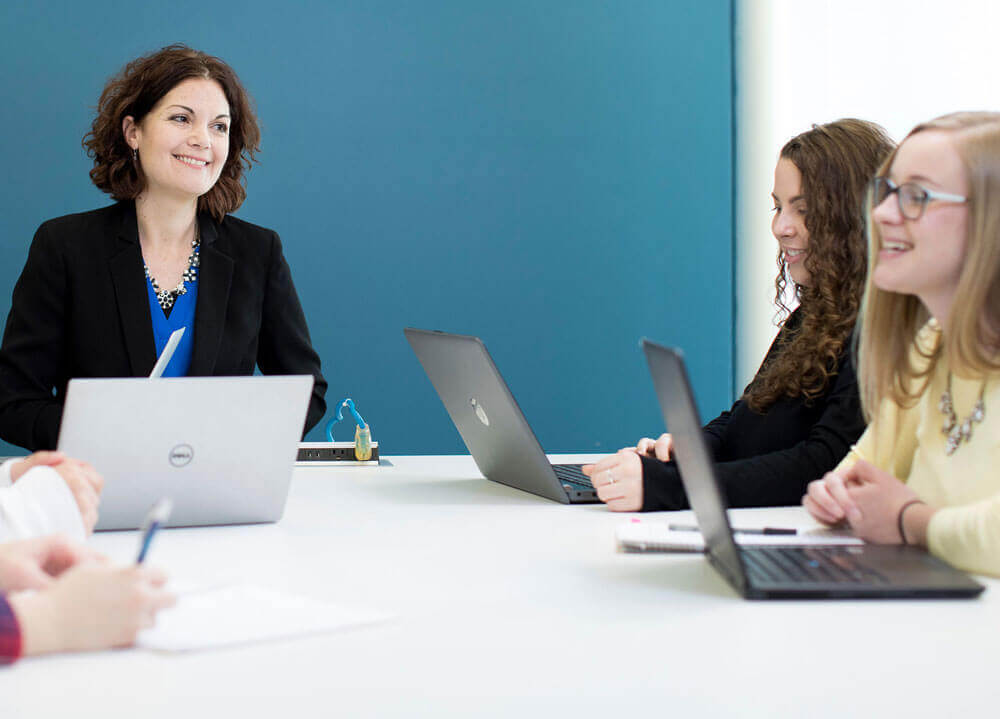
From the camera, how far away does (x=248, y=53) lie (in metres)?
3.83

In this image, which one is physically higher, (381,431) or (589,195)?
(589,195)

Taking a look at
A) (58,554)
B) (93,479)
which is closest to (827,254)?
(93,479)

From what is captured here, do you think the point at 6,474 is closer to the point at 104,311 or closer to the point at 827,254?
the point at 104,311

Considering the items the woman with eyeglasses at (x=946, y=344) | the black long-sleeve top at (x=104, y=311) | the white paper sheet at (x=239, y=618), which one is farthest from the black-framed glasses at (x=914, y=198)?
the black long-sleeve top at (x=104, y=311)

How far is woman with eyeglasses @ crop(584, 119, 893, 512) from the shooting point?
1.79m

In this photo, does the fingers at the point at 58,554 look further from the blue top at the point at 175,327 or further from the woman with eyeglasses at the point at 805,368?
the blue top at the point at 175,327

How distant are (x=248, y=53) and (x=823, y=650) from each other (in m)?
3.42

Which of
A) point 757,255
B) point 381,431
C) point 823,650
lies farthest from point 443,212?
point 823,650

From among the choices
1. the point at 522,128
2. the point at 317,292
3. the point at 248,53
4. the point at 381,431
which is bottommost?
the point at 381,431

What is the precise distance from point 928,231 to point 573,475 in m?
0.92

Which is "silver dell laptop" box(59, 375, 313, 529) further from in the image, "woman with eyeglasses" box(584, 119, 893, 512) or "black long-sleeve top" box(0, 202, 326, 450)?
"black long-sleeve top" box(0, 202, 326, 450)

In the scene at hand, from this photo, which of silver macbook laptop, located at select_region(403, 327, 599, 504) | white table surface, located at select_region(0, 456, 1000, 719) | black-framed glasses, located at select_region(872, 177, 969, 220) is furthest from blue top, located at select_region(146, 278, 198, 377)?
black-framed glasses, located at select_region(872, 177, 969, 220)

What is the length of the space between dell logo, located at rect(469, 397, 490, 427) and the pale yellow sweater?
64cm

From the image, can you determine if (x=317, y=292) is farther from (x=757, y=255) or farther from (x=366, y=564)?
(x=366, y=564)
